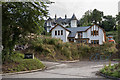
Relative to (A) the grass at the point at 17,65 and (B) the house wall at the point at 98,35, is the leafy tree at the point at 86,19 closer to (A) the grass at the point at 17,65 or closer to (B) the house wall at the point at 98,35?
(B) the house wall at the point at 98,35

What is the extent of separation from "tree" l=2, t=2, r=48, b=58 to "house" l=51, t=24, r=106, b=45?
84.1 feet

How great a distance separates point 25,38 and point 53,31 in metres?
27.0

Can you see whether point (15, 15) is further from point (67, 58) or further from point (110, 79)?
point (67, 58)

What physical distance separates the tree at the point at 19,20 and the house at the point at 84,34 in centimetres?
2564

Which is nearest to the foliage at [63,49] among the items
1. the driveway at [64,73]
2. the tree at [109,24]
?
the driveway at [64,73]

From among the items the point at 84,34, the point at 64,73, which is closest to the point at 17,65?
the point at 64,73

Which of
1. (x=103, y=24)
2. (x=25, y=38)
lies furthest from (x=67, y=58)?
(x=103, y=24)

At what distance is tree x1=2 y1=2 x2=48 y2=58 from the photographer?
12.6 m

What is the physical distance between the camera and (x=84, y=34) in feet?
130

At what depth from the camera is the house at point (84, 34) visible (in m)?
38.5

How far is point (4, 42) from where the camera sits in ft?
44.3

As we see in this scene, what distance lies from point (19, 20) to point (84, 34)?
28.4 m

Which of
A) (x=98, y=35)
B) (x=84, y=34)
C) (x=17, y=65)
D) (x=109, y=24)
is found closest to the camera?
(x=17, y=65)

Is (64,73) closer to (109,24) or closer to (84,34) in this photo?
(84,34)
